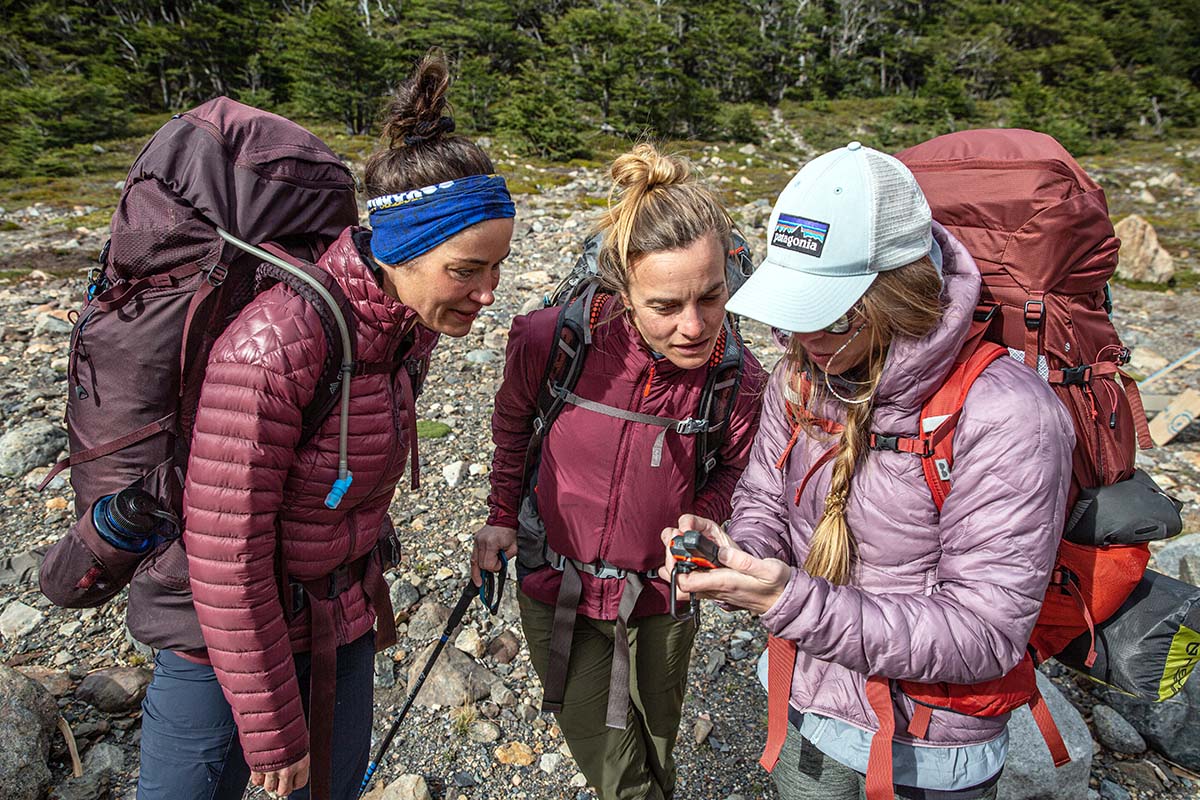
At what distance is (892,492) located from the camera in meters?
1.61

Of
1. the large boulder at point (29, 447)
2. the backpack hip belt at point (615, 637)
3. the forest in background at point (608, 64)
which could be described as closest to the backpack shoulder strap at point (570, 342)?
the backpack hip belt at point (615, 637)

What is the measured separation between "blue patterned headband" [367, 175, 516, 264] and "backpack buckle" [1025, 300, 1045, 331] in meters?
1.31

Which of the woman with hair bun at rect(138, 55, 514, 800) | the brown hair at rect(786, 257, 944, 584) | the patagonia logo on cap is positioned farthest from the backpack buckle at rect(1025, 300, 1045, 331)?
the woman with hair bun at rect(138, 55, 514, 800)

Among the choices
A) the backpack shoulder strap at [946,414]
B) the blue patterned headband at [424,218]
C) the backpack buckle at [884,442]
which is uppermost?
the blue patterned headband at [424,218]

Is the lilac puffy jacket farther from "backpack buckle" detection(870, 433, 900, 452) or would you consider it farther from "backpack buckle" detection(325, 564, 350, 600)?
"backpack buckle" detection(325, 564, 350, 600)

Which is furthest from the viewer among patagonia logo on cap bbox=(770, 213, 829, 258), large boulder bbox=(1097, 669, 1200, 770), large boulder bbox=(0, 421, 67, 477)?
large boulder bbox=(0, 421, 67, 477)

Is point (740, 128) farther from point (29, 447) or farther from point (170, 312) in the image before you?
point (170, 312)

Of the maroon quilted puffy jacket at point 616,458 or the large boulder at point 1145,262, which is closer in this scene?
the maroon quilted puffy jacket at point 616,458

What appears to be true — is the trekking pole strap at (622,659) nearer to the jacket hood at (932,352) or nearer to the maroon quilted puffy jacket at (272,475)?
the maroon quilted puffy jacket at (272,475)

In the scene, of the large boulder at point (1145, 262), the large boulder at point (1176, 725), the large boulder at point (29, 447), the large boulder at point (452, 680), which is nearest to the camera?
the large boulder at point (1176, 725)

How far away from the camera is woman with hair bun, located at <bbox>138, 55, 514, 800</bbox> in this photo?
1.69m

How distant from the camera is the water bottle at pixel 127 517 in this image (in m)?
1.76

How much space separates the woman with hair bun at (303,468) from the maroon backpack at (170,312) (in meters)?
0.10

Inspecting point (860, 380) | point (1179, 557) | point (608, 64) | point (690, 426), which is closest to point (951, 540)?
point (860, 380)
